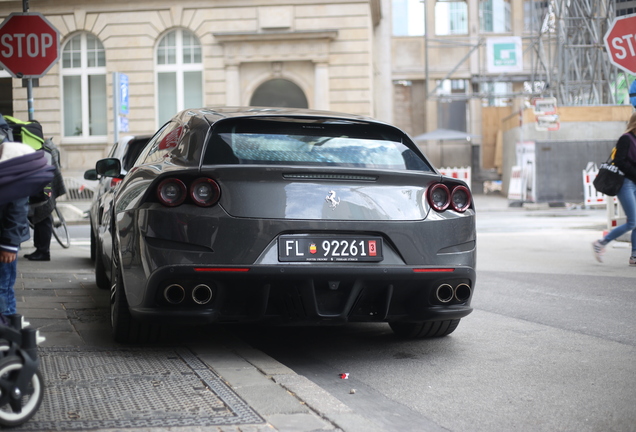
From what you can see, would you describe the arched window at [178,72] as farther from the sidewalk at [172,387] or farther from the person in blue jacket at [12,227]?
the person in blue jacket at [12,227]

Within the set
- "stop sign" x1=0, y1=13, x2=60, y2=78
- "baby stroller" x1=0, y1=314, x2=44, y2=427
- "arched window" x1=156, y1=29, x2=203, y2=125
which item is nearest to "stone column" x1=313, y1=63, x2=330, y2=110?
"arched window" x1=156, y1=29, x2=203, y2=125

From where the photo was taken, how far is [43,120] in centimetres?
3198

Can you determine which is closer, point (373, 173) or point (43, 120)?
point (373, 173)

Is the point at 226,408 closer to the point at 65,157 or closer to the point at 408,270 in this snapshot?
the point at 408,270

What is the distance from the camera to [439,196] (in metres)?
5.11

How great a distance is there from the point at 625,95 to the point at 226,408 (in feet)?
107

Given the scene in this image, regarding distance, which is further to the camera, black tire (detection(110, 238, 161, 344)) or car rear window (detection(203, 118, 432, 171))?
black tire (detection(110, 238, 161, 344))

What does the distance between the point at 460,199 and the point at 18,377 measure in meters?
2.76

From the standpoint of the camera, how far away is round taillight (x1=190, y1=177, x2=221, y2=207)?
15.5 feet

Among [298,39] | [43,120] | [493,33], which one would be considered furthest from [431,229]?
[493,33]

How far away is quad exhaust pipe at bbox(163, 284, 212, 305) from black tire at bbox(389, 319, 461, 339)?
150 cm

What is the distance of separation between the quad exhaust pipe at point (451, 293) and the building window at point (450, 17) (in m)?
39.0

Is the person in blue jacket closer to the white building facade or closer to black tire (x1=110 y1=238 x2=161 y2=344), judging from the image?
black tire (x1=110 y1=238 x2=161 y2=344)

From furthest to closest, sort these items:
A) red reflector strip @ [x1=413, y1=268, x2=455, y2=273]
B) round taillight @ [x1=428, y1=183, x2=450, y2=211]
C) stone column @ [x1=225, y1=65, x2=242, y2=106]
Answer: stone column @ [x1=225, y1=65, x2=242, y2=106]
round taillight @ [x1=428, y1=183, x2=450, y2=211]
red reflector strip @ [x1=413, y1=268, x2=455, y2=273]
